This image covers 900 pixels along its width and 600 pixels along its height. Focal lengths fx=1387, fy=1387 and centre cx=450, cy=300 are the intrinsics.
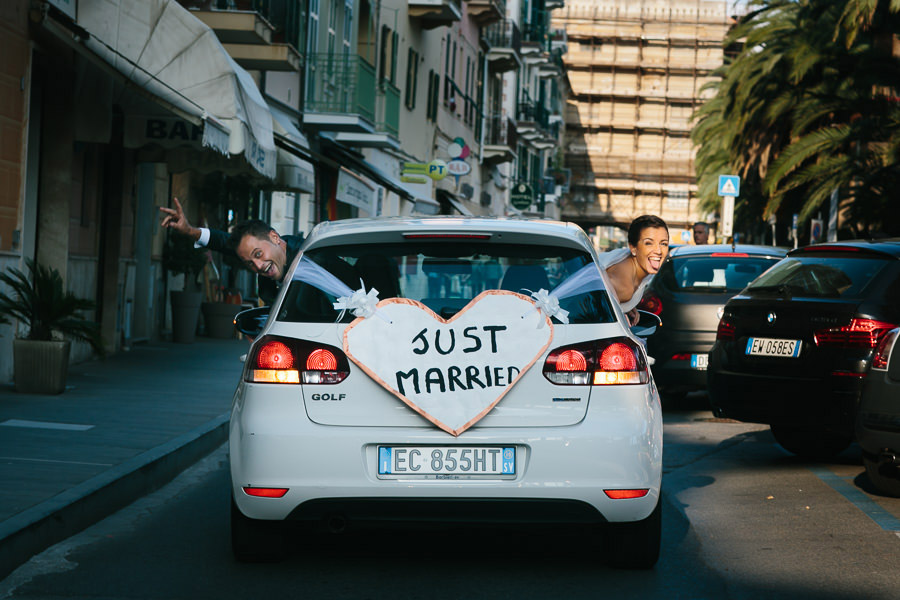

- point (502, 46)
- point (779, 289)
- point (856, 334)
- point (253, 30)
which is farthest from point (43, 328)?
point (502, 46)

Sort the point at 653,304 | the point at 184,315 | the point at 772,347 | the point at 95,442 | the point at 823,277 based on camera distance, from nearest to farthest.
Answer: the point at 95,442
the point at 772,347
the point at 823,277
the point at 653,304
the point at 184,315

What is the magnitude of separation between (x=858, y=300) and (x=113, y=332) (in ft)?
38.2

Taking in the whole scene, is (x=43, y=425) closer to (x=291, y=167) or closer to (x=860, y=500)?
(x=860, y=500)

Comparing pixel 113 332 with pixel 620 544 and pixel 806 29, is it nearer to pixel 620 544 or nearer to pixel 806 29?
pixel 620 544

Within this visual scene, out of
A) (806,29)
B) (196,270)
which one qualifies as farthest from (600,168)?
(196,270)

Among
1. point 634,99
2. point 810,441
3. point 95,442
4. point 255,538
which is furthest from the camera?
point 634,99

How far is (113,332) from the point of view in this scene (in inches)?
722

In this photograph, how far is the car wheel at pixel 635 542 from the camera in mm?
5704

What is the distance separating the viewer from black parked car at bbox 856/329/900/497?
25.4 feet

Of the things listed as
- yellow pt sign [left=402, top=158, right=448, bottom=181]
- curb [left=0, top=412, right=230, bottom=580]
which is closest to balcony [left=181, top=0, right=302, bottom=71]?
curb [left=0, top=412, right=230, bottom=580]

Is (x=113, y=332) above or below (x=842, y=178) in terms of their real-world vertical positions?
below

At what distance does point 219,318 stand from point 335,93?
25.8 ft

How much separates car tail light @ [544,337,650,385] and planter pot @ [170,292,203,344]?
628 inches

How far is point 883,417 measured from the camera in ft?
25.7
